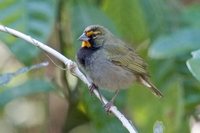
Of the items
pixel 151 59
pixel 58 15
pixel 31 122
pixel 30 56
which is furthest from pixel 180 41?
pixel 31 122

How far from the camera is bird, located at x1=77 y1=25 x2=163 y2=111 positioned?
11.1 ft

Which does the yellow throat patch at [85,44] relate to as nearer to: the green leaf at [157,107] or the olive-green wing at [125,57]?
the olive-green wing at [125,57]

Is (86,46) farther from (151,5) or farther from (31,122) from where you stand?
(31,122)

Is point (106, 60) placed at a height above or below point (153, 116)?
above

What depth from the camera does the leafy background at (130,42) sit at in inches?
130

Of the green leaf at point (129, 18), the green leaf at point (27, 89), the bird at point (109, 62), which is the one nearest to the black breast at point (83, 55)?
the bird at point (109, 62)

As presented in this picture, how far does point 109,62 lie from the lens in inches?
137

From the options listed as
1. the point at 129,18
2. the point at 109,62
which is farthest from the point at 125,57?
the point at 129,18

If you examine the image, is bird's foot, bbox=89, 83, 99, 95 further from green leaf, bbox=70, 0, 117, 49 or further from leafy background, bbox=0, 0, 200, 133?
green leaf, bbox=70, 0, 117, 49

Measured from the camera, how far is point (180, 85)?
3.60 meters

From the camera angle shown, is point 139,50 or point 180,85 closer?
point 180,85

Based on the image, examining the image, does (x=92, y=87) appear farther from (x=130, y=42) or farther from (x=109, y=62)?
(x=130, y=42)

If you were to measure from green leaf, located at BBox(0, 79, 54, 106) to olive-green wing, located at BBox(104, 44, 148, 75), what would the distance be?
0.35 metres

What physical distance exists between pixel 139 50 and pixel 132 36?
96mm
